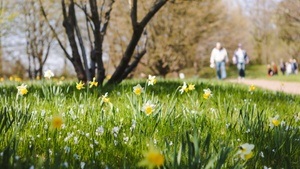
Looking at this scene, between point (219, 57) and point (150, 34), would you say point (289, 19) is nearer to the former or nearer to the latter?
point (150, 34)

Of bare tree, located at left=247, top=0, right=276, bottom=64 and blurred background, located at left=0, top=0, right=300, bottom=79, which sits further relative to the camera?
bare tree, located at left=247, top=0, right=276, bottom=64

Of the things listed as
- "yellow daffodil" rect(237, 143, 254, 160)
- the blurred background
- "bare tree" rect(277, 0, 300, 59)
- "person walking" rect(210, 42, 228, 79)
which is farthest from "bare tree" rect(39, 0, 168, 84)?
"bare tree" rect(277, 0, 300, 59)

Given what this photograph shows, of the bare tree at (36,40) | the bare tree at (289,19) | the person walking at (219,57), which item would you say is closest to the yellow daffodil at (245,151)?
the person walking at (219,57)

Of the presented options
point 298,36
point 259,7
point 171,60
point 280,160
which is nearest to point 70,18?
point 280,160

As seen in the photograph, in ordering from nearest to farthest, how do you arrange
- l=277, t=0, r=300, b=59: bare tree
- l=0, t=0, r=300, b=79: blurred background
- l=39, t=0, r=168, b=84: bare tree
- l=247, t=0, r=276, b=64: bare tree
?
l=39, t=0, r=168, b=84: bare tree → l=0, t=0, r=300, b=79: blurred background → l=277, t=0, r=300, b=59: bare tree → l=247, t=0, r=276, b=64: bare tree

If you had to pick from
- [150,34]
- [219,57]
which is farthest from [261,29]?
[219,57]

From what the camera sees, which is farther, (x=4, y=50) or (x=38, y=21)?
(x=4, y=50)

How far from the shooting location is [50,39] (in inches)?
1064

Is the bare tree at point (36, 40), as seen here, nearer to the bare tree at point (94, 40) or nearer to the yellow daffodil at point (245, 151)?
the bare tree at point (94, 40)

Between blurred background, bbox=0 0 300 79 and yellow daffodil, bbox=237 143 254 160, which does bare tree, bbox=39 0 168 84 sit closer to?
yellow daffodil, bbox=237 143 254 160

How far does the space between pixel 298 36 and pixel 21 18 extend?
22988mm

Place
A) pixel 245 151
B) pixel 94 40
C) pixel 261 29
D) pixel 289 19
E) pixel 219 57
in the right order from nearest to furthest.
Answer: pixel 245 151
pixel 94 40
pixel 219 57
pixel 289 19
pixel 261 29

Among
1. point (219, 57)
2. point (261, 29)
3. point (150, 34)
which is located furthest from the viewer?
point (261, 29)

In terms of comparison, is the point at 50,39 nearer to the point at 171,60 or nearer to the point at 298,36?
the point at 171,60
